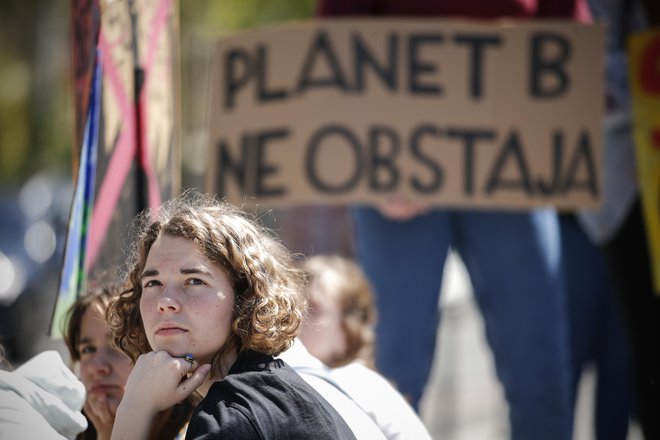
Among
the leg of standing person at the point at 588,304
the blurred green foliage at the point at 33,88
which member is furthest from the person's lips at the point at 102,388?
the blurred green foliage at the point at 33,88

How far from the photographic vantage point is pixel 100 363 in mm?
2674

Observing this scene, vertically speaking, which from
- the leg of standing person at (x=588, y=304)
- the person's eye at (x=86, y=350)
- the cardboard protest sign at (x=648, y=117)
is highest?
the cardboard protest sign at (x=648, y=117)

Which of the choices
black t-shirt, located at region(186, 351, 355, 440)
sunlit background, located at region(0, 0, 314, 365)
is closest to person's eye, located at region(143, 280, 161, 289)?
black t-shirt, located at region(186, 351, 355, 440)

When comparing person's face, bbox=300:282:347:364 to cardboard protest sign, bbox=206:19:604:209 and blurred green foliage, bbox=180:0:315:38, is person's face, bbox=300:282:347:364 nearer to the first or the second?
cardboard protest sign, bbox=206:19:604:209

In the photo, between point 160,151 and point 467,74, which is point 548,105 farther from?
point 160,151

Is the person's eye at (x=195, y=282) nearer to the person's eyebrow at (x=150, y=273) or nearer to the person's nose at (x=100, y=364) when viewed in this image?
the person's eyebrow at (x=150, y=273)

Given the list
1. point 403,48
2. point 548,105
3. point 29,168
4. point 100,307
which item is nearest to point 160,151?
point 100,307

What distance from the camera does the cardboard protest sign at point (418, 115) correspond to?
3.89 meters

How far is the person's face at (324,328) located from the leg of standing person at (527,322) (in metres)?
0.54

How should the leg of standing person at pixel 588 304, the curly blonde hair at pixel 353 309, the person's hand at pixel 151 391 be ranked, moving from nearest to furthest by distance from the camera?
the person's hand at pixel 151 391 → the curly blonde hair at pixel 353 309 → the leg of standing person at pixel 588 304

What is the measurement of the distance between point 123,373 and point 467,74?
72.3 inches

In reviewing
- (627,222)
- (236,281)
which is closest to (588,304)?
(627,222)

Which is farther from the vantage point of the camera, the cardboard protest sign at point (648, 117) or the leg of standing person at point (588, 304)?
the leg of standing person at point (588, 304)

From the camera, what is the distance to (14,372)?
2240mm
